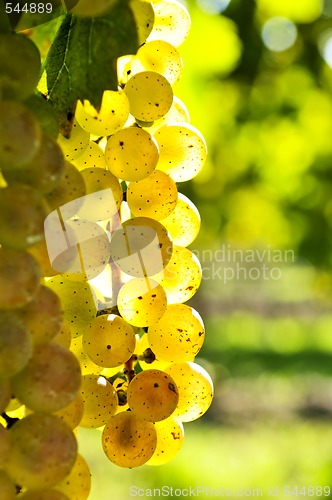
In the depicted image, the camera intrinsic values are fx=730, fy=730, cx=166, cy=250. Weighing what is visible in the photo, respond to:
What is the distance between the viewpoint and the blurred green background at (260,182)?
94.8 inches

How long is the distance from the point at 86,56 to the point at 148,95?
98 millimetres

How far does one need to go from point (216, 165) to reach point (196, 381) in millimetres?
2893

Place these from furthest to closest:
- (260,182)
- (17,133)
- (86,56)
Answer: (260,182) < (86,56) < (17,133)

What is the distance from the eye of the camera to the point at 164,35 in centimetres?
72

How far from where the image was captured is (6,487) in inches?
18.2

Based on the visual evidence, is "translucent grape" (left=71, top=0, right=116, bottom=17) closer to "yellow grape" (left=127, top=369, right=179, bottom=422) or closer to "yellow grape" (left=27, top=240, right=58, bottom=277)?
"yellow grape" (left=27, top=240, right=58, bottom=277)

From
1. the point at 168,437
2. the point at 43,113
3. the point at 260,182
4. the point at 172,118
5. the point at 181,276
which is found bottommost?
the point at 260,182

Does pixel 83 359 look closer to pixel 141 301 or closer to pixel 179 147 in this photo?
pixel 141 301

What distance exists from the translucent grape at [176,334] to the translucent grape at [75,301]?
7 cm

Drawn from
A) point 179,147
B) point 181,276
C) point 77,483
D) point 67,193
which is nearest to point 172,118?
point 179,147

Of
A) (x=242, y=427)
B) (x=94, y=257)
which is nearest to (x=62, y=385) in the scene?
(x=94, y=257)

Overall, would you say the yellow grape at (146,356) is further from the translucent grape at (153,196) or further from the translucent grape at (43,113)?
the translucent grape at (43,113)

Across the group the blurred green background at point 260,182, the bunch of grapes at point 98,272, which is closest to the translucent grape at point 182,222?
the bunch of grapes at point 98,272

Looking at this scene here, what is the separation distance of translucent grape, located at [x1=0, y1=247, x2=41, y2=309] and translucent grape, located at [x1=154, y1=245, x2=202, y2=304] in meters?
0.24
